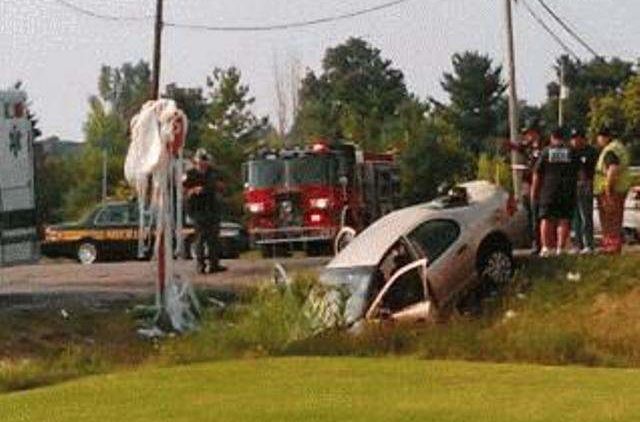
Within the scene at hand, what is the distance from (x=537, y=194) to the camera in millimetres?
22734

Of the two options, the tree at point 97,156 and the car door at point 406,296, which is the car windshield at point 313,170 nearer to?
the tree at point 97,156

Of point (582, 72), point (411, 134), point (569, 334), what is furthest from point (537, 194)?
point (582, 72)

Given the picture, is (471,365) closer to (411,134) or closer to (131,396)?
(131,396)

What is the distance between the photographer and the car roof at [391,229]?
2186cm

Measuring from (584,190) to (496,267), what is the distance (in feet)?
5.45

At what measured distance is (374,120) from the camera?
91438 mm

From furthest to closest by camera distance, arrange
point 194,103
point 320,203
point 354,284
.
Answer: point 194,103, point 320,203, point 354,284

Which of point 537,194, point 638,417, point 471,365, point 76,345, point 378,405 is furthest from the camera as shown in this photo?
point 537,194

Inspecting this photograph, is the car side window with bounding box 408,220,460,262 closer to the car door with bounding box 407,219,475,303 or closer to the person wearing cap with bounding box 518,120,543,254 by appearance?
the car door with bounding box 407,219,475,303

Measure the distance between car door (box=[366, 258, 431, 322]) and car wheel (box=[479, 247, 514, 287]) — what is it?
3.85 ft

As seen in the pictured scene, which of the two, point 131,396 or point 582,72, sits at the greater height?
point 582,72

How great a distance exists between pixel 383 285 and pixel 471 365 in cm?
617

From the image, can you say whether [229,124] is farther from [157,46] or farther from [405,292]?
[405,292]

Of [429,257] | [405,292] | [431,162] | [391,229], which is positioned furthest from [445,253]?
[431,162]
